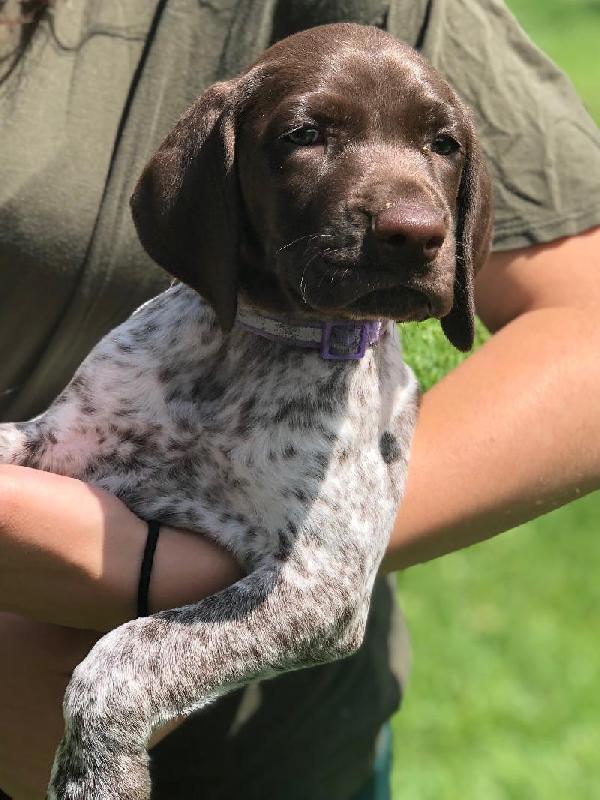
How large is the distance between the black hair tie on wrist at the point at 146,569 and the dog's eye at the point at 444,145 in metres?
1.24

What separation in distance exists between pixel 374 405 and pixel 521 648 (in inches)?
164

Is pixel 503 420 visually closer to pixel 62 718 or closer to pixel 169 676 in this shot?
pixel 169 676

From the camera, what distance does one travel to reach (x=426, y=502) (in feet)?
11.7

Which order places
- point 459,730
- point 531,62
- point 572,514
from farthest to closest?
1. point 572,514
2. point 459,730
3. point 531,62

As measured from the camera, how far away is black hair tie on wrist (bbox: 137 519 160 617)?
332cm

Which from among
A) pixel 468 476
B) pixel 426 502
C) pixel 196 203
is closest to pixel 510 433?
pixel 468 476

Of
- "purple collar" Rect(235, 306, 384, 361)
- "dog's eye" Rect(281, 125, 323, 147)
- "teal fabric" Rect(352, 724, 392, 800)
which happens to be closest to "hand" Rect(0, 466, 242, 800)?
"purple collar" Rect(235, 306, 384, 361)

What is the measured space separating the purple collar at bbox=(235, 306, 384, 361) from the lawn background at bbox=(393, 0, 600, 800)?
11.6 feet

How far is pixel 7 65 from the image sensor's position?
3.65 meters

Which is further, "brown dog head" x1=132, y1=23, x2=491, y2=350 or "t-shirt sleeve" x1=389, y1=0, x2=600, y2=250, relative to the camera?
"t-shirt sleeve" x1=389, y1=0, x2=600, y2=250

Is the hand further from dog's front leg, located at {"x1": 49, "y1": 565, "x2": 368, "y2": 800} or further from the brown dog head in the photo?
the brown dog head

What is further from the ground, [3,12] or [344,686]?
[3,12]

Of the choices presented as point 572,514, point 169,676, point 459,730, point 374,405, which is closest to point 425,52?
point 374,405

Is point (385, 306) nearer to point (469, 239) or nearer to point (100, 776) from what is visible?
point (469, 239)
